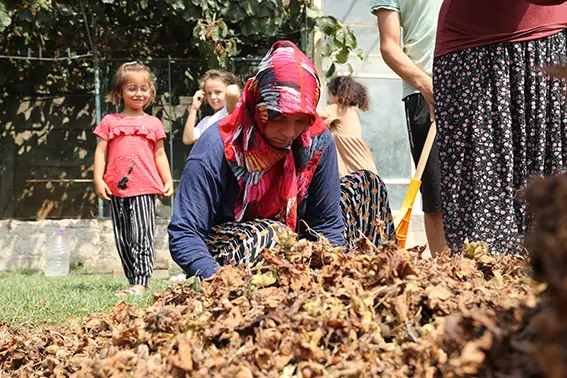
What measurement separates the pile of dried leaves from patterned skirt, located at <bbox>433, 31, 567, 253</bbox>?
3.28ft

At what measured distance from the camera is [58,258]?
8242 mm

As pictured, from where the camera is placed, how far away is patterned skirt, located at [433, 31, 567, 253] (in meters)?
2.91

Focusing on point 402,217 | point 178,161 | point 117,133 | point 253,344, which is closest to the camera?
point 253,344

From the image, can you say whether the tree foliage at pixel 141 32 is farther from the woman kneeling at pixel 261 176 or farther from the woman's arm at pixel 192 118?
the woman kneeling at pixel 261 176

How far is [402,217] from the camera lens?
15.3ft

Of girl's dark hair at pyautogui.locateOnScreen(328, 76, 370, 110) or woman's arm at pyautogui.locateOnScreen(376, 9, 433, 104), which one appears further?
girl's dark hair at pyautogui.locateOnScreen(328, 76, 370, 110)

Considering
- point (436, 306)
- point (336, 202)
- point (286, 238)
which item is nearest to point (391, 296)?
point (436, 306)

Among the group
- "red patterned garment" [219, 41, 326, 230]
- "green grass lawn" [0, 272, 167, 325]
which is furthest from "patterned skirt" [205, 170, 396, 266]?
"green grass lawn" [0, 272, 167, 325]

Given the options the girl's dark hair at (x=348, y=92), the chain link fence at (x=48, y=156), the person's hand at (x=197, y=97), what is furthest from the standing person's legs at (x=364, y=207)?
the chain link fence at (x=48, y=156)

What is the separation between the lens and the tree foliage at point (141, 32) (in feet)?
26.9

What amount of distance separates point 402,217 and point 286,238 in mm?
2773

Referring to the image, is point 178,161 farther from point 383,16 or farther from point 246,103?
point 246,103

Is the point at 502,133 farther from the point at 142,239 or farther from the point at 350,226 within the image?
the point at 142,239

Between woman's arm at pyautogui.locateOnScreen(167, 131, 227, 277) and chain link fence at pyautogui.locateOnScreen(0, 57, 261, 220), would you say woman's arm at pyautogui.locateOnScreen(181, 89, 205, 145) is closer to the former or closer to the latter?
chain link fence at pyautogui.locateOnScreen(0, 57, 261, 220)
